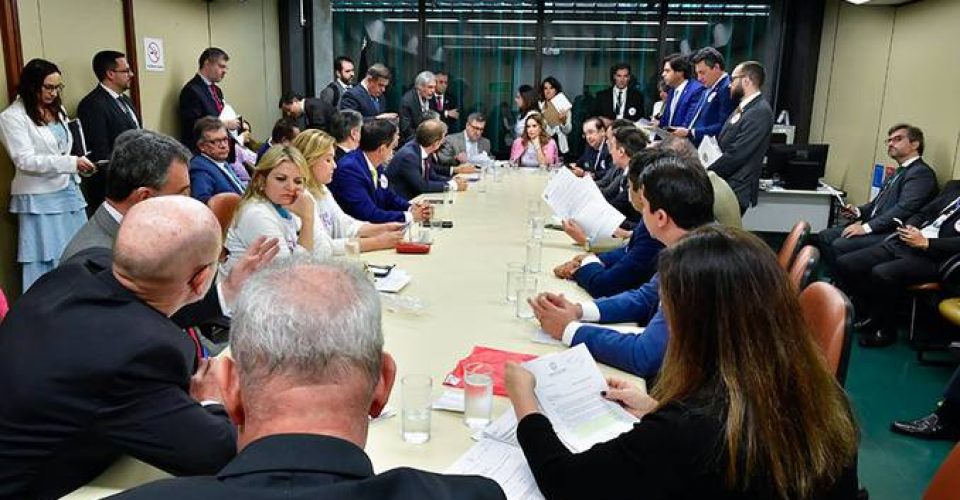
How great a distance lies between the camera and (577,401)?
1.73 metres

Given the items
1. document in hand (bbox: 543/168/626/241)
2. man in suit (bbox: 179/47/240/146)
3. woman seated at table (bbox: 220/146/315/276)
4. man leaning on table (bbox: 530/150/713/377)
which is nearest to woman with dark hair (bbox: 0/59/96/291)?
man in suit (bbox: 179/47/240/146)

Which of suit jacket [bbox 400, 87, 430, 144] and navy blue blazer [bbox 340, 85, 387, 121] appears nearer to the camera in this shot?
navy blue blazer [bbox 340, 85, 387, 121]

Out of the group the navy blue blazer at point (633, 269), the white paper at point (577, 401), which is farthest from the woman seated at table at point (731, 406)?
the navy blue blazer at point (633, 269)

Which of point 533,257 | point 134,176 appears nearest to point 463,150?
point 533,257

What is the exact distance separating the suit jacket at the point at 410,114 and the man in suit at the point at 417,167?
197 centimetres

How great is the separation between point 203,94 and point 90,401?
5305 mm

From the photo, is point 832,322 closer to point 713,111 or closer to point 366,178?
point 366,178

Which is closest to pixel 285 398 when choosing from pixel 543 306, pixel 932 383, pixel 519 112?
pixel 543 306

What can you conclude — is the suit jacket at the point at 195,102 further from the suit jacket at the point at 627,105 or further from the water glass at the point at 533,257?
the suit jacket at the point at 627,105

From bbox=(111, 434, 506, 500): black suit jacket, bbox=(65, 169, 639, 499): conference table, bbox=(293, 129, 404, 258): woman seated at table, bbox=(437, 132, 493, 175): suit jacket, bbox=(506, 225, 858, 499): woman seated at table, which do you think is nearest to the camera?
bbox=(111, 434, 506, 500): black suit jacket

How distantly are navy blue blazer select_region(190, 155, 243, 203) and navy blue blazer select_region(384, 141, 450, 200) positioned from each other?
4.63ft

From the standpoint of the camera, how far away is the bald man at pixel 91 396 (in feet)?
4.47

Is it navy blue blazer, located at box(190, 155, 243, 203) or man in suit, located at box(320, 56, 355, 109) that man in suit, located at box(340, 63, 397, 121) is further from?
navy blue blazer, located at box(190, 155, 243, 203)

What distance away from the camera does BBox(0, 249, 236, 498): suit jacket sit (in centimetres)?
136
